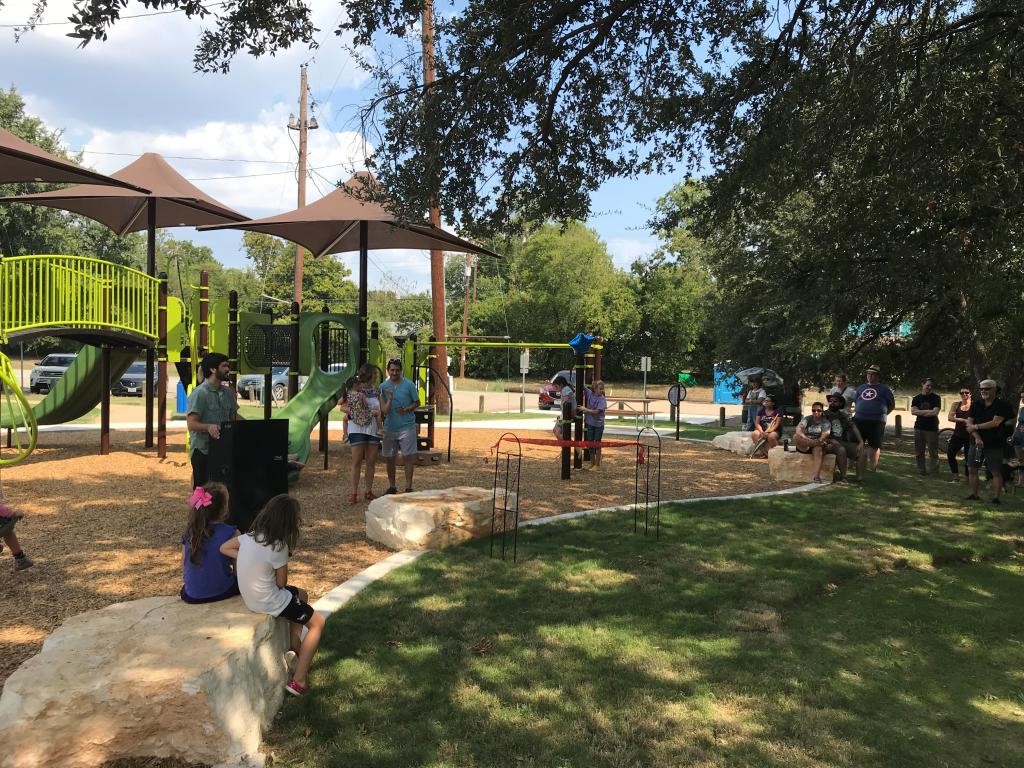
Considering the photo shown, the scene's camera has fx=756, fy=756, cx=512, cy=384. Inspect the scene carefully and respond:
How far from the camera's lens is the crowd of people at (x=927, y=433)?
9.33 m

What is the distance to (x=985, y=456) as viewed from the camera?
9.48 meters

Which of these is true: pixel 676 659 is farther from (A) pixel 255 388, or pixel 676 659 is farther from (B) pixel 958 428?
(A) pixel 255 388

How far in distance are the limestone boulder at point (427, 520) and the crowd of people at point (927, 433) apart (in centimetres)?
586

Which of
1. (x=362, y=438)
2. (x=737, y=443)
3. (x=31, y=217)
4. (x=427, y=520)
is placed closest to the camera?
(x=427, y=520)

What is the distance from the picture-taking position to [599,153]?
357 inches

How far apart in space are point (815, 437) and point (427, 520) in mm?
6588

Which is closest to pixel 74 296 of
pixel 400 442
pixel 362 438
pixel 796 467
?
pixel 362 438

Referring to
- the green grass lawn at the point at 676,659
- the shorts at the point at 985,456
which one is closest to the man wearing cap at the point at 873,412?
the shorts at the point at 985,456

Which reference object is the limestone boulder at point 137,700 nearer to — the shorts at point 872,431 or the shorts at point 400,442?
the shorts at point 400,442

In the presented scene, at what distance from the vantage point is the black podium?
6285mm

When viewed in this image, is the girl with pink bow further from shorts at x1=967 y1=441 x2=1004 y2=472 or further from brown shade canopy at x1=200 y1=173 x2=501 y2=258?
shorts at x1=967 y1=441 x2=1004 y2=472

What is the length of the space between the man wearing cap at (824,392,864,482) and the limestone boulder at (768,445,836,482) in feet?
0.40

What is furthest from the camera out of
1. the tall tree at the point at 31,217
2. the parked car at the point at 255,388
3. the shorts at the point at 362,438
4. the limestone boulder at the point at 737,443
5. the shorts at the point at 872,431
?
the tall tree at the point at 31,217

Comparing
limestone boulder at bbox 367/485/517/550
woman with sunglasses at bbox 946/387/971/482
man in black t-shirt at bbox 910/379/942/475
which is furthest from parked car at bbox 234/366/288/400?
woman with sunglasses at bbox 946/387/971/482
